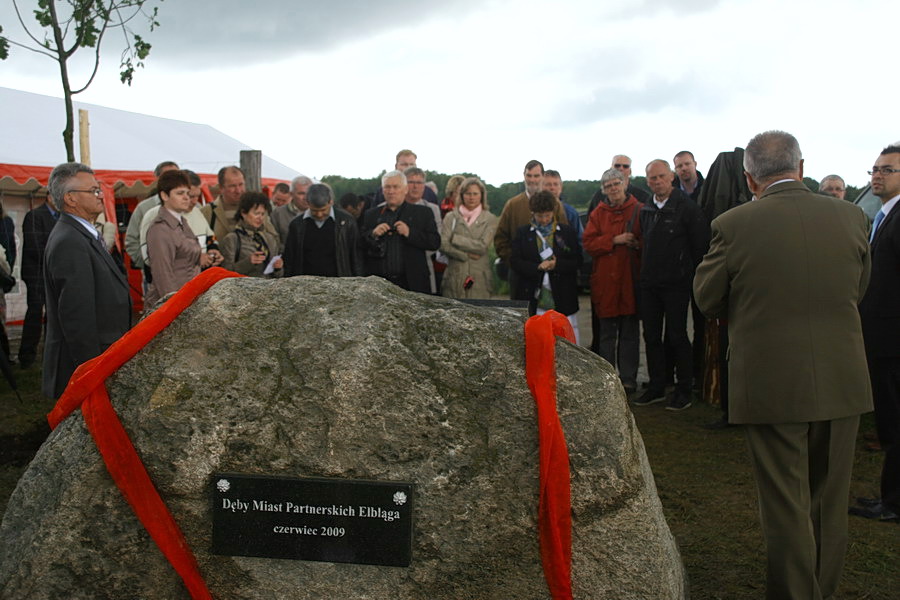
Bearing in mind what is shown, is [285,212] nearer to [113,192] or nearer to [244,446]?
[113,192]

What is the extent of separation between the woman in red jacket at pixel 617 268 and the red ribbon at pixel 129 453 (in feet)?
15.3

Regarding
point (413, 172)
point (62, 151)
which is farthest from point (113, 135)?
point (413, 172)

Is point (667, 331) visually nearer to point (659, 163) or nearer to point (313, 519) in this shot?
point (659, 163)

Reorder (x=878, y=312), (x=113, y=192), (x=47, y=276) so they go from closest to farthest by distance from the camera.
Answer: (x=47, y=276) → (x=878, y=312) → (x=113, y=192)

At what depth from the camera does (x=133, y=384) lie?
2457 millimetres

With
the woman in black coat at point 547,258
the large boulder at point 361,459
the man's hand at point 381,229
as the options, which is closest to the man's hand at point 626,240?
the woman in black coat at point 547,258

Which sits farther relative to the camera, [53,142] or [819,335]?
[53,142]

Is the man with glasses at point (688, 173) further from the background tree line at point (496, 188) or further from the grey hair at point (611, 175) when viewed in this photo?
the background tree line at point (496, 188)

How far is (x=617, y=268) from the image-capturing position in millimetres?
6535

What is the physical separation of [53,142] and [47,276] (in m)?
7.28

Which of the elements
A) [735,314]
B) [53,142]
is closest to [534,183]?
[735,314]

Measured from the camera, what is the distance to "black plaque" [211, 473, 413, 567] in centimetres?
234

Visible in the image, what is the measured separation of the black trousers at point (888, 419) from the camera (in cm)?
397

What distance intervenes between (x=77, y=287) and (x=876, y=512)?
13.7 feet
